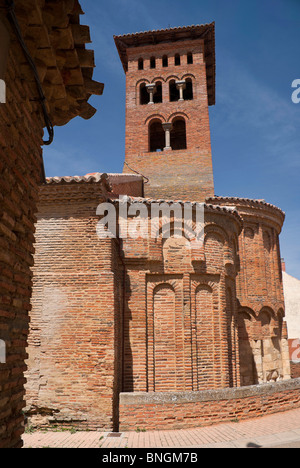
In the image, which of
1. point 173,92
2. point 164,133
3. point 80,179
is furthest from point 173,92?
point 80,179

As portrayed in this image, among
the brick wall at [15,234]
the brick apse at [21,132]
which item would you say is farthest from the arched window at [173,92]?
the brick wall at [15,234]

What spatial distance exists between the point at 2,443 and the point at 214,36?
69.5 ft

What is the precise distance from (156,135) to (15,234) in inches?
728

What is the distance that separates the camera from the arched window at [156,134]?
64.9 ft

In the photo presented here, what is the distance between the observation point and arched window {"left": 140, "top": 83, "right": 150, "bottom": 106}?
65.7 feet

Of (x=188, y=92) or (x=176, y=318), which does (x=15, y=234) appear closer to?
(x=176, y=318)

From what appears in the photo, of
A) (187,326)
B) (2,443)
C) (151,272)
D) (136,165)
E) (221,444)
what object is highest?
(136,165)

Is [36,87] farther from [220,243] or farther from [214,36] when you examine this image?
[214,36]

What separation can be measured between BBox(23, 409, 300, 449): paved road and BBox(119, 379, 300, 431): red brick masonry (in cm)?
18

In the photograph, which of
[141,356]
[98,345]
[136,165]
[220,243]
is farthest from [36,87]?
[136,165]

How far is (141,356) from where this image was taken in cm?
960

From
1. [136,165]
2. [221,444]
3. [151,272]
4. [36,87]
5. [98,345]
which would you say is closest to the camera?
[36,87]

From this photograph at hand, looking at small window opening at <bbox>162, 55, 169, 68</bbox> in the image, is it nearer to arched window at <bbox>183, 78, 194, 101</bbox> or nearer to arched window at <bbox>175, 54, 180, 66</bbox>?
arched window at <bbox>175, 54, 180, 66</bbox>

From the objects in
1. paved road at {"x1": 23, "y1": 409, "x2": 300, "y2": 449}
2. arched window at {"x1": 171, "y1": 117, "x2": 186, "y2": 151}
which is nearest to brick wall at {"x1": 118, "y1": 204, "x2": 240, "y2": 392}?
paved road at {"x1": 23, "y1": 409, "x2": 300, "y2": 449}
